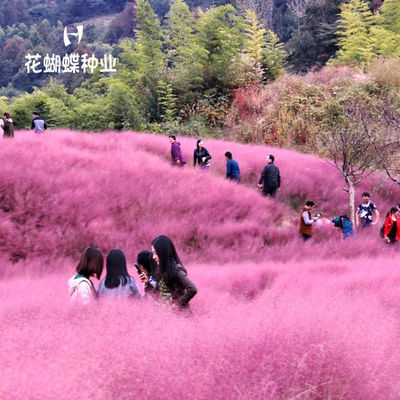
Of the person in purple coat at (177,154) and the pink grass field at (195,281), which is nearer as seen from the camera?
the pink grass field at (195,281)

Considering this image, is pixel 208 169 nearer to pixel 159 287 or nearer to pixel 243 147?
pixel 243 147

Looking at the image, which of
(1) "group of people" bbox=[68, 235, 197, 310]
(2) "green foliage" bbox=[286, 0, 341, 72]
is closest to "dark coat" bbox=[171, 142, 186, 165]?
(1) "group of people" bbox=[68, 235, 197, 310]

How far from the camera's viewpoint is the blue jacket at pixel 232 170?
13.0 m

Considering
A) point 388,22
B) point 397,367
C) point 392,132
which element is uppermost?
point 388,22

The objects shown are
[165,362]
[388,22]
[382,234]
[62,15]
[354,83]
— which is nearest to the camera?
[165,362]

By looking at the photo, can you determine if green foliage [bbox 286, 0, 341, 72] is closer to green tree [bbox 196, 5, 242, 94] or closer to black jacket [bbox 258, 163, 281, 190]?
green tree [bbox 196, 5, 242, 94]

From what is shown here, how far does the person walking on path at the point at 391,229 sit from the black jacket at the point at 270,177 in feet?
10.9

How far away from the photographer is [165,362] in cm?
294

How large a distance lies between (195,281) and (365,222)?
5383mm

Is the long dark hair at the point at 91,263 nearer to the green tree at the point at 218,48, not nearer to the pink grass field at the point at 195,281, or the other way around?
the pink grass field at the point at 195,281

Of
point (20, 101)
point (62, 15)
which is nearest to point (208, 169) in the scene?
point (20, 101)

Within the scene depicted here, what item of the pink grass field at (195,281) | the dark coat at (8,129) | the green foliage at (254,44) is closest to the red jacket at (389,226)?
the pink grass field at (195,281)

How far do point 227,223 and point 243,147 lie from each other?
639 centimetres

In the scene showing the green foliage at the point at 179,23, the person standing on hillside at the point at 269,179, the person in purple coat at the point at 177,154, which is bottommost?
the person standing on hillside at the point at 269,179
